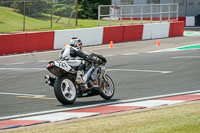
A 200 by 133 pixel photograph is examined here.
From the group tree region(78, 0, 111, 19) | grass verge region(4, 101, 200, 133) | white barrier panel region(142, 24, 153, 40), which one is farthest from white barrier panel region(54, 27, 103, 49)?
grass verge region(4, 101, 200, 133)

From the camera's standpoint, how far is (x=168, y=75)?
1625 centimetres

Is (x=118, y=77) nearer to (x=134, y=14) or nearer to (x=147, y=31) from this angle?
(x=147, y=31)

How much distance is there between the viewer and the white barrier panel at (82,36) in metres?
27.1

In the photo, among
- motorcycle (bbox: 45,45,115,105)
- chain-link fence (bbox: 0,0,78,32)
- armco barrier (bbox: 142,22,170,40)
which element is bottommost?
motorcycle (bbox: 45,45,115,105)

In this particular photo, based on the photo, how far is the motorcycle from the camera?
36.4 feet

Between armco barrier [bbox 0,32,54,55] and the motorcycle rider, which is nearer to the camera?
the motorcycle rider

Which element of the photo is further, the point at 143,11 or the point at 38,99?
the point at 143,11

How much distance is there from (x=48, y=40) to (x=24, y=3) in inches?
108

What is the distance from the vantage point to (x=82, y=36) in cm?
2834

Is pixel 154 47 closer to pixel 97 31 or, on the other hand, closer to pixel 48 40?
pixel 97 31

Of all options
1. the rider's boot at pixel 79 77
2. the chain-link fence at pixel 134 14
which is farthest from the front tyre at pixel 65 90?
the chain-link fence at pixel 134 14

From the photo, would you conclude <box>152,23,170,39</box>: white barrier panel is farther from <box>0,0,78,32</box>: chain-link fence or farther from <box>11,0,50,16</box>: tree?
<box>11,0,50,16</box>: tree

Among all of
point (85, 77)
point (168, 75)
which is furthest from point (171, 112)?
point (168, 75)

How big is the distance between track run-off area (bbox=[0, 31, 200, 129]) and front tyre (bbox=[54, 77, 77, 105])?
17cm
